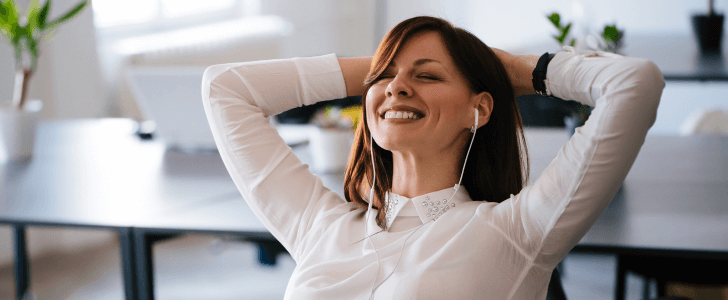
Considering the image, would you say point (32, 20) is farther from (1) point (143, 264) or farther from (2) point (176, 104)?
(1) point (143, 264)

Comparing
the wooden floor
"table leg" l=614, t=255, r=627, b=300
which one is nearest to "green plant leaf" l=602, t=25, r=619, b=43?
"table leg" l=614, t=255, r=627, b=300

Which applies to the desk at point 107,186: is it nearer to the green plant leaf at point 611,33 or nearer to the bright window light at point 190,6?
the green plant leaf at point 611,33

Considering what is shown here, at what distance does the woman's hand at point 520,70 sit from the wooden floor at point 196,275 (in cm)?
171

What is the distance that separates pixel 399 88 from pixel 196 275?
86.5 inches

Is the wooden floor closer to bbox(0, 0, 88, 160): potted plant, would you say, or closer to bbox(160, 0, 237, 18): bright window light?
bbox(0, 0, 88, 160): potted plant

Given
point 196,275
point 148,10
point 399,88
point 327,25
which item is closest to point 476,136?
point 399,88

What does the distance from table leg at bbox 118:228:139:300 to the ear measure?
0.74 metres

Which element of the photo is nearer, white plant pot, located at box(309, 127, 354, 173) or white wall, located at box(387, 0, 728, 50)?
white plant pot, located at box(309, 127, 354, 173)

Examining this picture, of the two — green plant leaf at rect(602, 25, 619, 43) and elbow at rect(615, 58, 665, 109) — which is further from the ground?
elbow at rect(615, 58, 665, 109)

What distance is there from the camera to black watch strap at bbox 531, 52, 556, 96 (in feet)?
3.10

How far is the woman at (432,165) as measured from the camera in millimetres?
821

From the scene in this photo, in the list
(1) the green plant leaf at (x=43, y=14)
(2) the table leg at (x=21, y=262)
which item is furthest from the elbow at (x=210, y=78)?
(2) the table leg at (x=21, y=262)

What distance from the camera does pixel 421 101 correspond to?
0.92m

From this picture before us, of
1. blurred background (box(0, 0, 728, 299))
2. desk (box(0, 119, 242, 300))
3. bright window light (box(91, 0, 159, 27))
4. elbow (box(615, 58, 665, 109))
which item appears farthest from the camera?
bright window light (box(91, 0, 159, 27))
